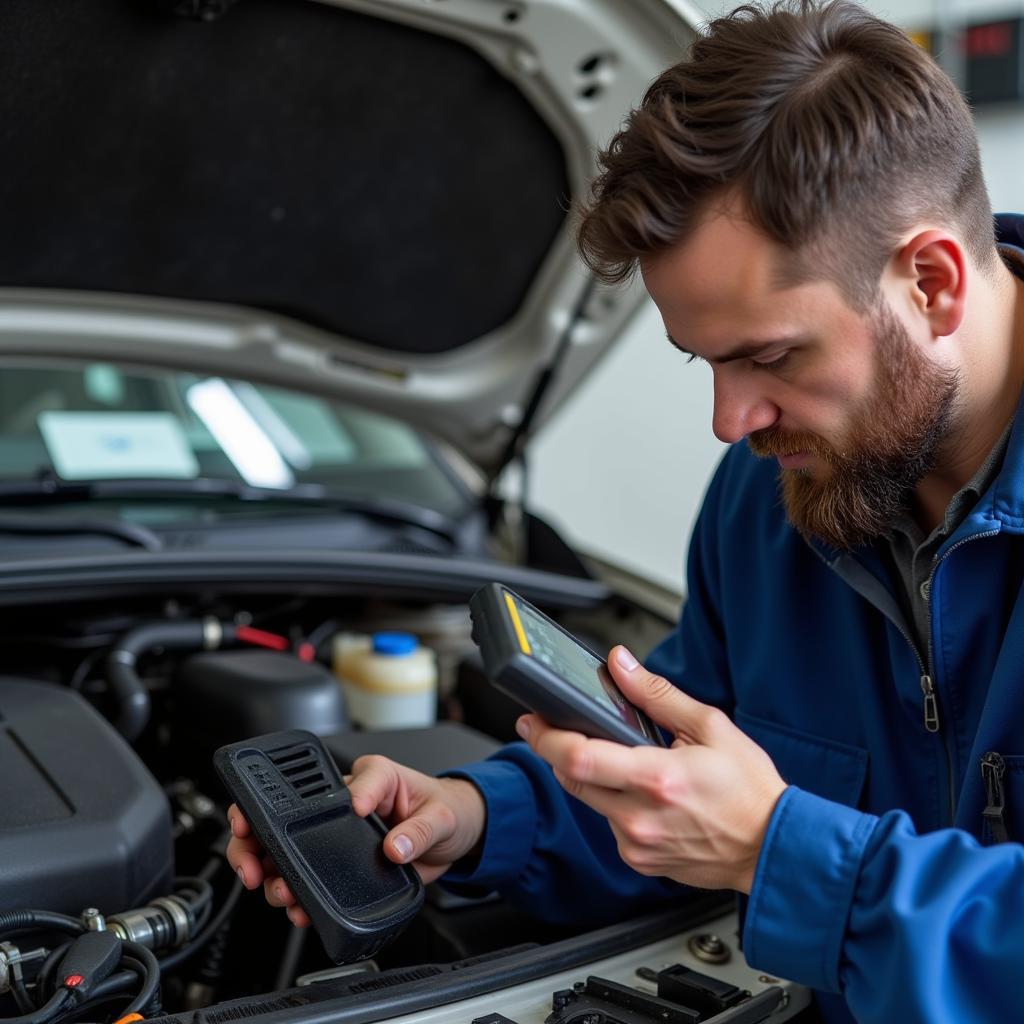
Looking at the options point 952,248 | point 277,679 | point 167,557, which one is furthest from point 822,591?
point 167,557

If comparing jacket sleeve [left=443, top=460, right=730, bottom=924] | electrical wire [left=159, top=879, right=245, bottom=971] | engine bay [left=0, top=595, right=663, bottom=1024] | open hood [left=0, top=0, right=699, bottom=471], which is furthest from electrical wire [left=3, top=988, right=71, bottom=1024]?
open hood [left=0, top=0, right=699, bottom=471]

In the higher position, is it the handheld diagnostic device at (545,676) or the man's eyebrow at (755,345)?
the man's eyebrow at (755,345)

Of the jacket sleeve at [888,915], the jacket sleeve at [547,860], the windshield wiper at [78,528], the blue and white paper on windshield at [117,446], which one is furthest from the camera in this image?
the blue and white paper on windshield at [117,446]

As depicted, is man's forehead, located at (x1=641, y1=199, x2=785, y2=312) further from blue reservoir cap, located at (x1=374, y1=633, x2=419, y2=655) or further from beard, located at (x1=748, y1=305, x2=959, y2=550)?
blue reservoir cap, located at (x1=374, y1=633, x2=419, y2=655)

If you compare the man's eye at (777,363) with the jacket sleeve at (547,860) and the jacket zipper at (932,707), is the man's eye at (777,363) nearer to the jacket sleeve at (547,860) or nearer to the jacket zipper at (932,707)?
the jacket zipper at (932,707)

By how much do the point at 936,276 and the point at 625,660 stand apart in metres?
0.37

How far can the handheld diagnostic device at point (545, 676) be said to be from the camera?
29.4 inches

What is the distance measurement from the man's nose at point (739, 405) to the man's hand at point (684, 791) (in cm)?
22

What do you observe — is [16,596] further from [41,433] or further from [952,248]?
[952,248]

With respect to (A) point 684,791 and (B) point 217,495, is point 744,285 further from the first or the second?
(B) point 217,495

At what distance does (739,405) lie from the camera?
3.02ft

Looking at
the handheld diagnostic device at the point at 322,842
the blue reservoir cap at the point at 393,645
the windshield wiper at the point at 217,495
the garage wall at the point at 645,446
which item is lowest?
the garage wall at the point at 645,446

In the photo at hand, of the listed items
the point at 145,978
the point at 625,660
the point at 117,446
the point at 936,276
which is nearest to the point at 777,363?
the point at 936,276

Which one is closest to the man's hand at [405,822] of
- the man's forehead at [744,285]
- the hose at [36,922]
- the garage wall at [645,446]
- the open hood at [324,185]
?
the hose at [36,922]
